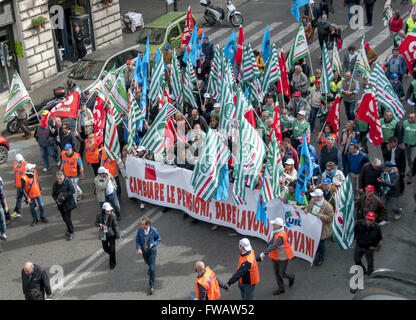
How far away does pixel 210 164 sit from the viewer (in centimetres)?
1376

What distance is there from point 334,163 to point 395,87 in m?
5.69

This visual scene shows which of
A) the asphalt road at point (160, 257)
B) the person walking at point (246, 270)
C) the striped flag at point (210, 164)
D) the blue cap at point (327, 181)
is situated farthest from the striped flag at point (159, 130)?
the person walking at point (246, 270)

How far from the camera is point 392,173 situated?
13945mm

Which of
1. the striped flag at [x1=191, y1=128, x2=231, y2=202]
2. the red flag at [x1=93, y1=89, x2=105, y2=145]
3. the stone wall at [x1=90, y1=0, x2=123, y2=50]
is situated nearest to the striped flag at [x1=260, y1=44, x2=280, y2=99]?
the red flag at [x1=93, y1=89, x2=105, y2=145]

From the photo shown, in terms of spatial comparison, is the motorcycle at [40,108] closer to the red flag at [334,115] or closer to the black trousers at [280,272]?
the red flag at [334,115]

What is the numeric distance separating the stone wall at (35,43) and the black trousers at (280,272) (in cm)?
1551

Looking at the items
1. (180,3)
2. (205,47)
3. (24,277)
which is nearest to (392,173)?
(24,277)

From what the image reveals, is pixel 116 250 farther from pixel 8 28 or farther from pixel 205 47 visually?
pixel 8 28

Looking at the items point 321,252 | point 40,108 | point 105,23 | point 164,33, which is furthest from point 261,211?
point 105,23

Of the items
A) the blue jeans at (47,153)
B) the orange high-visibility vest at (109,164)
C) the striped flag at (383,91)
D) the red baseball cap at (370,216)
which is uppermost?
the striped flag at (383,91)

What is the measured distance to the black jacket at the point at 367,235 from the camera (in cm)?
1194

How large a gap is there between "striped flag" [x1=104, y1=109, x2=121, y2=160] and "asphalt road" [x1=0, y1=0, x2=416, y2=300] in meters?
1.33

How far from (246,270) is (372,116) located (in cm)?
590

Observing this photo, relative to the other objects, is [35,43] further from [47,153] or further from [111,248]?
[111,248]
